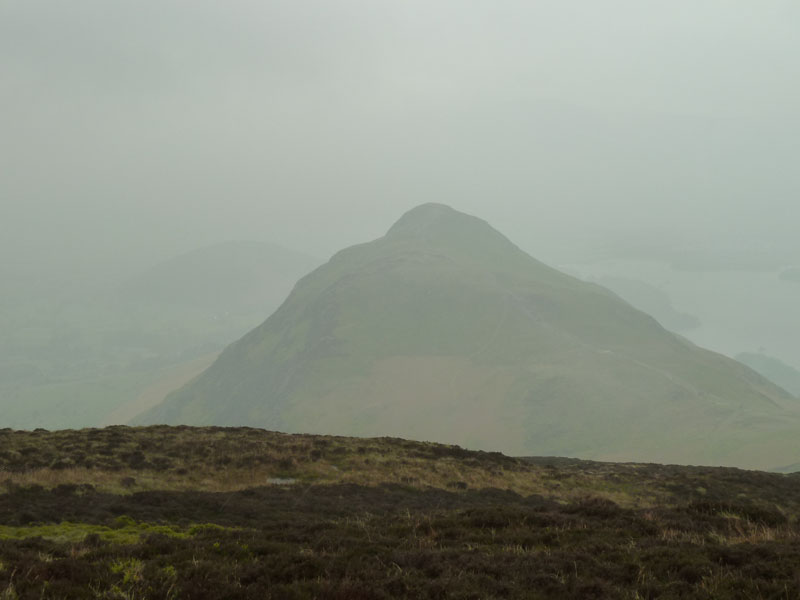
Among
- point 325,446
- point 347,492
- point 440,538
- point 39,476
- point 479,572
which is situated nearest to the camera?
point 479,572

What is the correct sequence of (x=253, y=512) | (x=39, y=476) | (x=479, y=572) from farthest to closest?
1. (x=39, y=476)
2. (x=253, y=512)
3. (x=479, y=572)

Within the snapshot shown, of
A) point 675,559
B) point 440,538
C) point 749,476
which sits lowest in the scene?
point 749,476

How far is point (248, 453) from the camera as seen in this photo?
144ft

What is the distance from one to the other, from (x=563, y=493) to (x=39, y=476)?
34.8 meters

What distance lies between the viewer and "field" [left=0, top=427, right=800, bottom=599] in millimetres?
13469

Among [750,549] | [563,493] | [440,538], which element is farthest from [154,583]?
[563,493]

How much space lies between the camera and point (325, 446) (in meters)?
49.6

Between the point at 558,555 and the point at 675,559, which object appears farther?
the point at 558,555

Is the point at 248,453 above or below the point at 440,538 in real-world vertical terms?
below

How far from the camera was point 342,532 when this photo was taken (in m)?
20.6

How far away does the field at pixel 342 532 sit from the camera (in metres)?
13.5

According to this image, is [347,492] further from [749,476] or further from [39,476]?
[749,476]

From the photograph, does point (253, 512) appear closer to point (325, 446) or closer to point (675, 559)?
point (675, 559)

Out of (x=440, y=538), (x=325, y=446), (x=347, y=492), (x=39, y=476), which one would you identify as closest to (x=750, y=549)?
(x=440, y=538)
